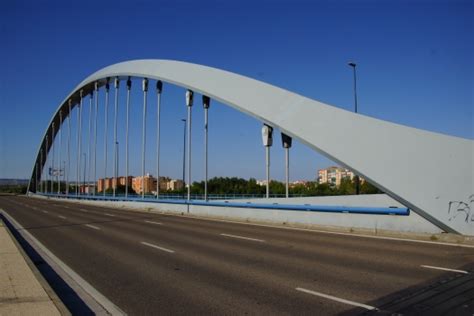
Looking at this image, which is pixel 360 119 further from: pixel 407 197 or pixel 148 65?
pixel 148 65

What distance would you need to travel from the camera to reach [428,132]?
14.2 metres

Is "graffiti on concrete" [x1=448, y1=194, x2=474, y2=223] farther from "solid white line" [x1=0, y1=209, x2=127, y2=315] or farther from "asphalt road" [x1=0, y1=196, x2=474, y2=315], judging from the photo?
"solid white line" [x1=0, y1=209, x2=127, y2=315]

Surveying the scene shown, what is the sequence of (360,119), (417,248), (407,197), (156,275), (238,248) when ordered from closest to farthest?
(156,275), (417,248), (238,248), (407,197), (360,119)

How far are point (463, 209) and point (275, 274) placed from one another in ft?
23.7

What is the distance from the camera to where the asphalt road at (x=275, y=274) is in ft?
21.2

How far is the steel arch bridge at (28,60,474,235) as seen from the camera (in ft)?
43.2

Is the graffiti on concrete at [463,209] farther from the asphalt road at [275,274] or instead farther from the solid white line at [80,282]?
the solid white line at [80,282]

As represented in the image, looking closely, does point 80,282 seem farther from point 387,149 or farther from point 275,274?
point 387,149

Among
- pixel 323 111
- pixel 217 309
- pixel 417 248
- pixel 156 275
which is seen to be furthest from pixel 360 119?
pixel 217 309

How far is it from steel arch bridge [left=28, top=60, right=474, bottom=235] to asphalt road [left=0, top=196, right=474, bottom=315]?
5.38 feet

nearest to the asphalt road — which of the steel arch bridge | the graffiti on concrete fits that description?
the graffiti on concrete

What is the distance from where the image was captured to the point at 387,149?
603 inches

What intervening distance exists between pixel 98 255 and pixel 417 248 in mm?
8519

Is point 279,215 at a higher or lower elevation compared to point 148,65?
lower
